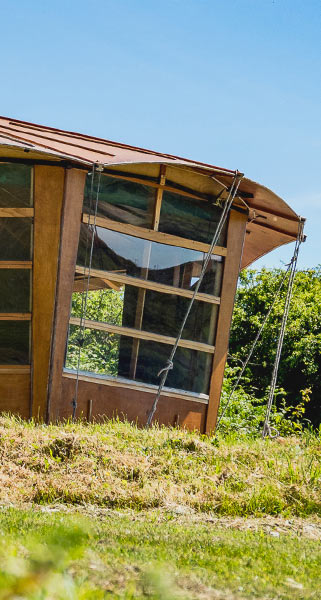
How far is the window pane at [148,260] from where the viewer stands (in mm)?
8477

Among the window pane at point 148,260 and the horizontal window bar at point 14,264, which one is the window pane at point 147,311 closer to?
the window pane at point 148,260

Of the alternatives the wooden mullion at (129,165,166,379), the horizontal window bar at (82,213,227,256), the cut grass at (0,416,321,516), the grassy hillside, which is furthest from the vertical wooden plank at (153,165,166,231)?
the cut grass at (0,416,321,516)

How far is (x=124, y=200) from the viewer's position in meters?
8.71

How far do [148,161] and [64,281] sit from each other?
70.3 inches

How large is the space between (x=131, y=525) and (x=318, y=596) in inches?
71.1

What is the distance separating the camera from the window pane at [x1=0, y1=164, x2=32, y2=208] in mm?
8250

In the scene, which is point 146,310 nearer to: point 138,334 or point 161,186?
point 138,334

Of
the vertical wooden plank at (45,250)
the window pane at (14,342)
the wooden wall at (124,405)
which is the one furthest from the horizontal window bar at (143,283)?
the wooden wall at (124,405)

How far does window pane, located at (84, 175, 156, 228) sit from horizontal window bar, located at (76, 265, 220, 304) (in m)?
0.72

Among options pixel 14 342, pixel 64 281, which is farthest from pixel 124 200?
pixel 14 342

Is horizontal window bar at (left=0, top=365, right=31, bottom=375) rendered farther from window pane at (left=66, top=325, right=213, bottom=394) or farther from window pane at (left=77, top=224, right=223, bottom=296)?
window pane at (left=77, top=224, right=223, bottom=296)

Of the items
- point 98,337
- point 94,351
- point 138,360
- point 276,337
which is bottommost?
point 276,337

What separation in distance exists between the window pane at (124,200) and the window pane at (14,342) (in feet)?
5.59

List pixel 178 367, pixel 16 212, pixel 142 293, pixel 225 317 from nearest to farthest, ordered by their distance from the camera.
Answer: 1. pixel 16 212
2. pixel 142 293
3. pixel 178 367
4. pixel 225 317
